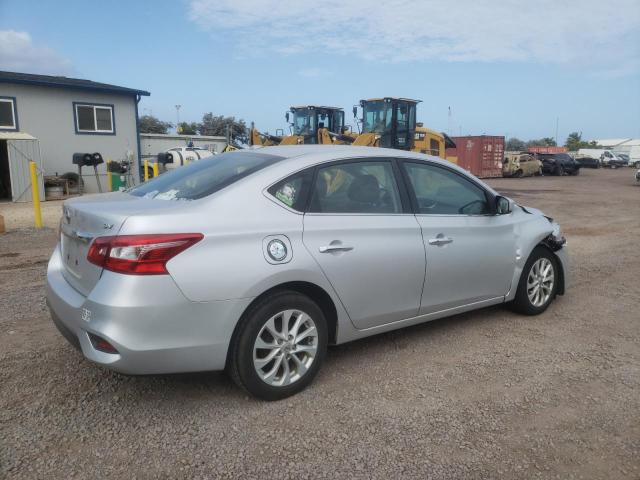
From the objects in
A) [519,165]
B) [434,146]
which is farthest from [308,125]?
[519,165]

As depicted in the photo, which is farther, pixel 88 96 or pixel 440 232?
pixel 88 96

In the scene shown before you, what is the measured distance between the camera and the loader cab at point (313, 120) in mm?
20031

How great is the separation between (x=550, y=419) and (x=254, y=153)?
8.74ft

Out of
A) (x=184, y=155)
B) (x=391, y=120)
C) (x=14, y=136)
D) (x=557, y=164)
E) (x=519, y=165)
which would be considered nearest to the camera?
(x=14, y=136)

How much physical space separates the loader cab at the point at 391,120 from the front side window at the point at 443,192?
14.5 metres

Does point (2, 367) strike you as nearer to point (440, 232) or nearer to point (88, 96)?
point (440, 232)

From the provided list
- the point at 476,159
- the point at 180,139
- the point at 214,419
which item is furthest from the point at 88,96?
the point at 476,159

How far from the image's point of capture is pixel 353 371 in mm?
3797

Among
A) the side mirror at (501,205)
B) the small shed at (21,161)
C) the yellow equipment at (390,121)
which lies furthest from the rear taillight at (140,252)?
the yellow equipment at (390,121)

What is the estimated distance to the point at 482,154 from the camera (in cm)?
3425

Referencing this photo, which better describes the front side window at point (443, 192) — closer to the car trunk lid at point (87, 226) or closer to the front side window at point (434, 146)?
the car trunk lid at point (87, 226)

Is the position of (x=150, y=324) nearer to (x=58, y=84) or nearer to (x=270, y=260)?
(x=270, y=260)

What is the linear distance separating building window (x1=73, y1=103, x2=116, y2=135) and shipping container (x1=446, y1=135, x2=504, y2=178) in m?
22.1

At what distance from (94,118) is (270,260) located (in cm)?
1875
